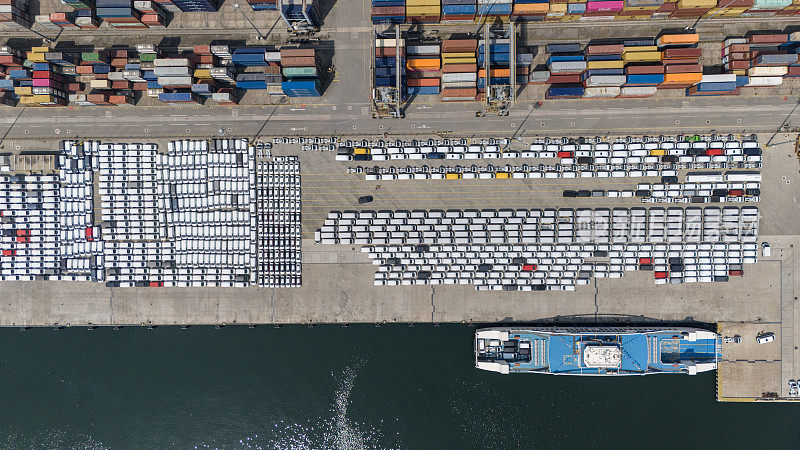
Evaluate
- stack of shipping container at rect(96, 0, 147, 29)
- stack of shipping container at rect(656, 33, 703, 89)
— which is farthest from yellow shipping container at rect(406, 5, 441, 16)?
stack of shipping container at rect(96, 0, 147, 29)

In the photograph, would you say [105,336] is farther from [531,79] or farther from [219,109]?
[531,79]

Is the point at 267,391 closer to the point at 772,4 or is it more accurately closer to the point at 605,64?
Answer: the point at 605,64

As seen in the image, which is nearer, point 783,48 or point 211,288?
point 783,48

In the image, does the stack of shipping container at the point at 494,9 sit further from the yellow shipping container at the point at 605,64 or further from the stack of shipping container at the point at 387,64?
the yellow shipping container at the point at 605,64

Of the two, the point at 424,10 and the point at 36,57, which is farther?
the point at 36,57

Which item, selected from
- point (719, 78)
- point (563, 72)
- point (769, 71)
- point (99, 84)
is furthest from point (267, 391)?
point (769, 71)

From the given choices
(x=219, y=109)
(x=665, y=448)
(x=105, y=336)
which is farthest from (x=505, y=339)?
(x=105, y=336)

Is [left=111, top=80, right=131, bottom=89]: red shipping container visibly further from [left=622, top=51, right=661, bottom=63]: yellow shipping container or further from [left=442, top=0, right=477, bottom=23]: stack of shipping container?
[left=622, top=51, right=661, bottom=63]: yellow shipping container
